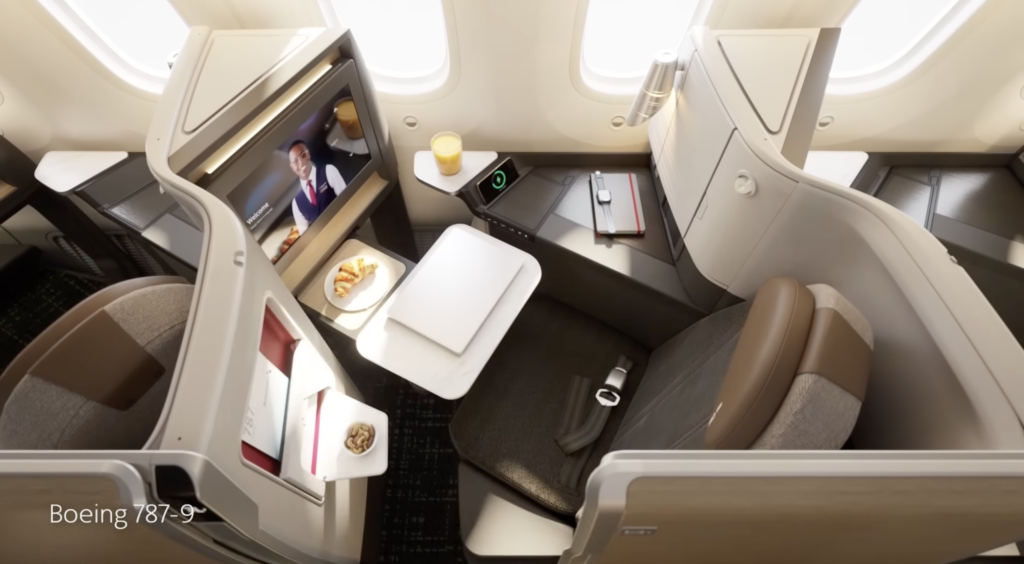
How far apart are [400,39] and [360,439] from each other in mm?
1400

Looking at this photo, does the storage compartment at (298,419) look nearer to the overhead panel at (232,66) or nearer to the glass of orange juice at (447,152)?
the overhead panel at (232,66)

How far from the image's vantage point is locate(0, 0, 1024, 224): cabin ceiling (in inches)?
56.1

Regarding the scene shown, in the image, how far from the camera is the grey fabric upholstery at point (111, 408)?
2.61 ft

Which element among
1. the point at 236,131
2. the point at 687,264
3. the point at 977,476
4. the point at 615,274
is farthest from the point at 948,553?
the point at 236,131

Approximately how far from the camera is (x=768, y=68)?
3.86ft

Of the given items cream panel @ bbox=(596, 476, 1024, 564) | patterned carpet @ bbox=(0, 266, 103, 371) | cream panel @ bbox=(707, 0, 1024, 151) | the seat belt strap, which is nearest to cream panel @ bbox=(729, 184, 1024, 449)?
cream panel @ bbox=(596, 476, 1024, 564)

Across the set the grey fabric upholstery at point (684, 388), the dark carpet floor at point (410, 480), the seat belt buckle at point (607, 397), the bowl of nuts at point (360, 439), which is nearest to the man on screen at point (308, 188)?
the dark carpet floor at point (410, 480)

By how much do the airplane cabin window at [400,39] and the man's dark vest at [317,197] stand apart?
54cm

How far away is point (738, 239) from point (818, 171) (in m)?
0.82

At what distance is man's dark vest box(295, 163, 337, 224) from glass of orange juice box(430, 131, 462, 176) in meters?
0.42

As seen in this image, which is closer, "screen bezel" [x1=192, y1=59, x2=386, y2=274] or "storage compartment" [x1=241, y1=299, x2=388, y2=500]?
"storage compartment" [x1=241, y1=299, x2=388, y2=500]

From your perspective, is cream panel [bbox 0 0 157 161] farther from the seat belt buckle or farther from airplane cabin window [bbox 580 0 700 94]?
the seat belt buckle

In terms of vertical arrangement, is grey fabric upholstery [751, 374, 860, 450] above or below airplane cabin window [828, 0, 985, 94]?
below

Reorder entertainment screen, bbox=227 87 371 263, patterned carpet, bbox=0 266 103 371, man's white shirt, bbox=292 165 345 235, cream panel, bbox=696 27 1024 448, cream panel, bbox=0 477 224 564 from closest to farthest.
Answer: cream panel, bbox=0 477 224 564 < cream panel, bbox=696 27 1024 448 < entertainment screen, bbox=227 87 371 263 < man's white shirt, bbox=292 165 345 235 < patterned carpet, bbox=0 266 103 371
